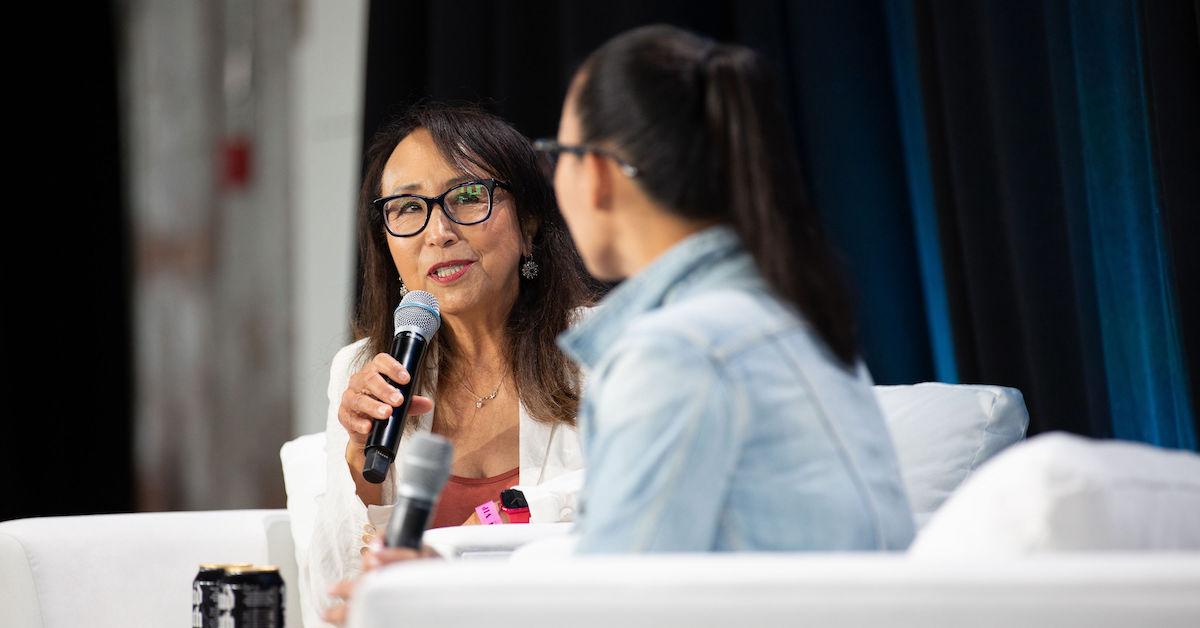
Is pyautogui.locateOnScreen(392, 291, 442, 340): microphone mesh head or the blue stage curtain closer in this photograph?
pyautogui.locateOnScreen(392, 291, 442, 340): microphone mesh head

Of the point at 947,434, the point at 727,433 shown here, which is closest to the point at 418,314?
the point at 947,434

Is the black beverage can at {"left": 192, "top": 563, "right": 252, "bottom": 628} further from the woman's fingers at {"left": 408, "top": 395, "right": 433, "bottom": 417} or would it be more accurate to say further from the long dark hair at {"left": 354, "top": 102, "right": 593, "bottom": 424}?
the long dark hair at {"left": 354, "top": 102, "right": 593, "bottom": 424}

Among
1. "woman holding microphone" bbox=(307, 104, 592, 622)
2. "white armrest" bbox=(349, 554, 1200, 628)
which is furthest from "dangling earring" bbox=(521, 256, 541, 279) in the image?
"white armrest" bbox=(349, 554, 1200, 628)

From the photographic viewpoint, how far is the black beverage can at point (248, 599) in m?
1.22

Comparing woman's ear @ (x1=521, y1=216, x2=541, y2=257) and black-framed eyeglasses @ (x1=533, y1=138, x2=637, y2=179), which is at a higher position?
black-framed eyeglasses @ (x1=533, y1=138, x2=637, y2=179)

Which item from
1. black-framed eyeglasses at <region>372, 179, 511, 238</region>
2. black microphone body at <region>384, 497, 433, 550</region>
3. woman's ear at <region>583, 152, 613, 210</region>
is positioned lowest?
black microphone body at <region>384, 497, 433, 550</region>

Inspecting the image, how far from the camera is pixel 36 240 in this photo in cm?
385

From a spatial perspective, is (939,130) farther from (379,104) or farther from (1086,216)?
(379,104)

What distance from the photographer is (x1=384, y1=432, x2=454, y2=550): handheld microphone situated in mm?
1048

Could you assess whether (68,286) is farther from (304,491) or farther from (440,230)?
(440,230)

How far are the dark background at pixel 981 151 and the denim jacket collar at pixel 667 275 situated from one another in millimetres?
1112

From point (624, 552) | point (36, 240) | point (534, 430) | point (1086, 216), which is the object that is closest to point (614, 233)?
point (624, 552)

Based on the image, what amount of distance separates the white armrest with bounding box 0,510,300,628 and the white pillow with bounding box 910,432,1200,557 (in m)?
1.49

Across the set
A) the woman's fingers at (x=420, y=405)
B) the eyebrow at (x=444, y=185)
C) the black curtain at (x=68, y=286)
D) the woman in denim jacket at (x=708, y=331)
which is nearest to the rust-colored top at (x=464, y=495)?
the woman's fingers at (x=420, y=405)
